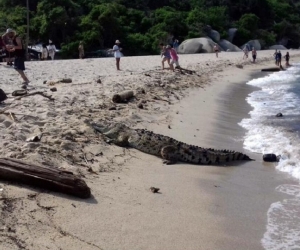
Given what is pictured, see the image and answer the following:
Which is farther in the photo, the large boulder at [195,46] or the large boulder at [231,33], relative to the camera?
the large boulder at [231,33]

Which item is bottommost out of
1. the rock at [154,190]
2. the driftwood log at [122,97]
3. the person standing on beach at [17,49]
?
the rock at [154,190]

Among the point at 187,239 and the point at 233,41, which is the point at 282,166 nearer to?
the point at 187,239

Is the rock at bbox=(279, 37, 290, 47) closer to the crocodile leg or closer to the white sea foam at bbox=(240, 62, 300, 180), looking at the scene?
the white sea foam at bbox=(240, 62, 300, 180)

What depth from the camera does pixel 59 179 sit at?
550 cm

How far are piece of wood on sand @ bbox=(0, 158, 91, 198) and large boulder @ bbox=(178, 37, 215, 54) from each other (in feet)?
138

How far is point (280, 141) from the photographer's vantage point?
1048 centimetres

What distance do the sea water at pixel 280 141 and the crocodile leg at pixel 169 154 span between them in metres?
1.91

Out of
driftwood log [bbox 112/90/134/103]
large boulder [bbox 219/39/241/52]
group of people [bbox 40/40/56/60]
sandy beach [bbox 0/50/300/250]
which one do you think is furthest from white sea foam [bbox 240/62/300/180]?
large boulder [bbox 219/39/241/52]

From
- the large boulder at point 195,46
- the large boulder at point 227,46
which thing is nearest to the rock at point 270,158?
the large boulder at point 195,46

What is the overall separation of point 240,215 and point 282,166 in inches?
112

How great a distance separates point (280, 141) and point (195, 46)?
37832mm

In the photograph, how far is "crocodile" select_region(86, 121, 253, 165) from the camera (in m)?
8.60

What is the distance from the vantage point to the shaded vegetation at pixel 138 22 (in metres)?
42.5

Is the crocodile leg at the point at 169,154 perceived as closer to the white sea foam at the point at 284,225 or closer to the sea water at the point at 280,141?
the sea water at the point at 280,141
